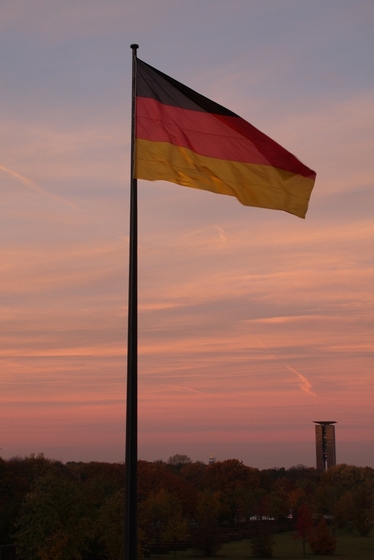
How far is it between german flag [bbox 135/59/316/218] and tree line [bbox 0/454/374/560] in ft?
163

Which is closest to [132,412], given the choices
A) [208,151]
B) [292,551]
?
[208,151]

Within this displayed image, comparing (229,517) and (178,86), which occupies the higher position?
(178,86)

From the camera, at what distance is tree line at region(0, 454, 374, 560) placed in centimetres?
5988

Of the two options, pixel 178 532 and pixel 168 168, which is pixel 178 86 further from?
pixel 178 532

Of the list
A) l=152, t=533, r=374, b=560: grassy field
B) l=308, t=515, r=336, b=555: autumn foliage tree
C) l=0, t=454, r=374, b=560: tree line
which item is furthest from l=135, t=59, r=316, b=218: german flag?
l=308, t=515, r=336, b=555: autumn foliage tree

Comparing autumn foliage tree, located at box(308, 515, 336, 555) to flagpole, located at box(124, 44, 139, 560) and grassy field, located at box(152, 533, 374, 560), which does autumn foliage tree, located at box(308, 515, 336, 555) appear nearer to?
grassy field, located at box(152, 533, 374, 560)

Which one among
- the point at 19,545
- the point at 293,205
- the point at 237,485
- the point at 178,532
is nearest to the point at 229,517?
the point at 237,485

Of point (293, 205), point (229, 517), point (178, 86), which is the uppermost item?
point (178, 86)

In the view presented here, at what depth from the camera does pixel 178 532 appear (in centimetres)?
8294

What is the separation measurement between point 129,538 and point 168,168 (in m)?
6.64

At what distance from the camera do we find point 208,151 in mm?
14508

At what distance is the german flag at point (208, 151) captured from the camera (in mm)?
13859

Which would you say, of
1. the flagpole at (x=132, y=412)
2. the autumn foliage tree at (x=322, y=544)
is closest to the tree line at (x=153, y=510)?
the autumn foliage tree at (x=322, y=544)

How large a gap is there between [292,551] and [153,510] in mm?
18063
